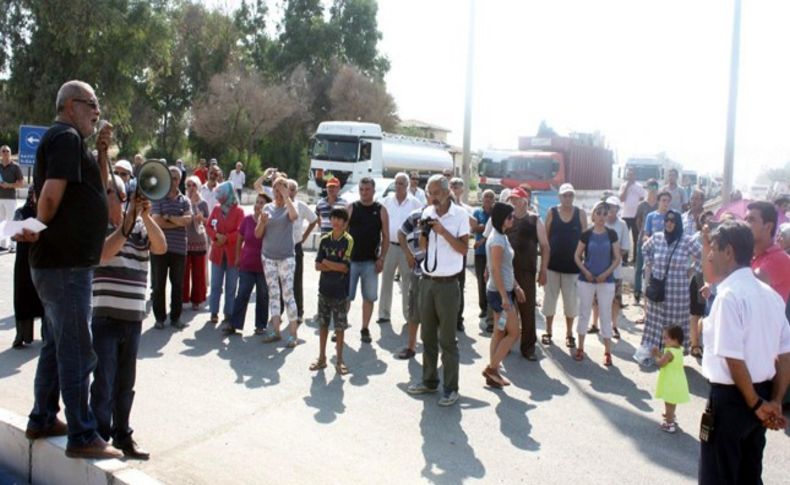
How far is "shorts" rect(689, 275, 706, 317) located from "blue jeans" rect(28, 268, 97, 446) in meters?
6.35

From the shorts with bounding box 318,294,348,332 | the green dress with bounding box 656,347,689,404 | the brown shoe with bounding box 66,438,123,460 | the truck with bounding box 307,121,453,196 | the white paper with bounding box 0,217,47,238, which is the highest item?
the truck with bounding box 307,121,453,196

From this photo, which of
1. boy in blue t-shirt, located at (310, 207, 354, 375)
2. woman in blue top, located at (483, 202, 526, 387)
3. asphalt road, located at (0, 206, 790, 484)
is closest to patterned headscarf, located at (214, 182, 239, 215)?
asphalt road, located at (0, 206, 790, 484)

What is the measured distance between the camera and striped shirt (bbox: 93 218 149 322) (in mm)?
4668

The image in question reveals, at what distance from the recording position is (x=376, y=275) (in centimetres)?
881

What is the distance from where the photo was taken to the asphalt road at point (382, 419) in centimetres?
505

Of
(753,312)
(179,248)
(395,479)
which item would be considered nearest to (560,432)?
(395,479)

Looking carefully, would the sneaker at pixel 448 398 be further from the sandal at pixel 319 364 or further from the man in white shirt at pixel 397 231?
the man in white shirt at pixel 397 231

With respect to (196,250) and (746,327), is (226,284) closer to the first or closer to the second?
(196,250)

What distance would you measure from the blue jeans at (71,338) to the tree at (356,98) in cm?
4773

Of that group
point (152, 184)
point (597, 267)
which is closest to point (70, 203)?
point (152, 184)

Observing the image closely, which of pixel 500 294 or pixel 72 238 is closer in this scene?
pixel 72 238

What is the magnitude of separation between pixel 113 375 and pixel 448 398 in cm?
291

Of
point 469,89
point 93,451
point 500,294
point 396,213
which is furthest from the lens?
point 469,89

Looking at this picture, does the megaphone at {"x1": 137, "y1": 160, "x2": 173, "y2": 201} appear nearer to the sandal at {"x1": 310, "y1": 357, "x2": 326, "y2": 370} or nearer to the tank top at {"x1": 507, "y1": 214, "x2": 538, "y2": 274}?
the sandal at {"x1": 310, "y1": 357, "x2": 326, "y2": 370}
